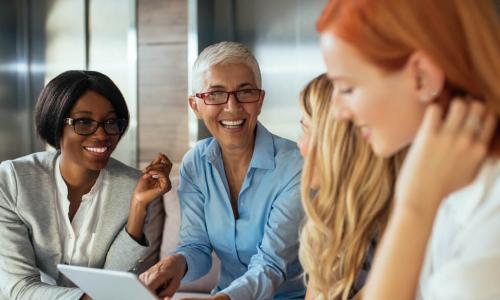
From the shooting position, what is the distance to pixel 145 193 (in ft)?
6.68

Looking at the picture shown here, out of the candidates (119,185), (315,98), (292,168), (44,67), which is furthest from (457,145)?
(44,67)

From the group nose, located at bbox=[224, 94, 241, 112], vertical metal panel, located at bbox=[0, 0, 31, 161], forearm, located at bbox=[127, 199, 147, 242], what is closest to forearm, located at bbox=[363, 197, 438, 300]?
nose, located at bbox=[224, 94, 241, 112]

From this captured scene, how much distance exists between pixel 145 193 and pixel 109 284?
56 cm

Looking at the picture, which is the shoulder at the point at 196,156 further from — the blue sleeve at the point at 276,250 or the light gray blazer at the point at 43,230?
the blue sleeve at the point at 276,250

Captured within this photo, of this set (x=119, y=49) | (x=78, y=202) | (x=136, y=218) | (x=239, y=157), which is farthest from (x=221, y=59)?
(x=119, y=49)

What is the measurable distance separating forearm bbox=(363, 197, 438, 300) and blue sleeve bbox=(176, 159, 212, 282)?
1.15m

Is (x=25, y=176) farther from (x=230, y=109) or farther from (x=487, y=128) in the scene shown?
(x=487, y=128)

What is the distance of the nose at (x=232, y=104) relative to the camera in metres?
1.98

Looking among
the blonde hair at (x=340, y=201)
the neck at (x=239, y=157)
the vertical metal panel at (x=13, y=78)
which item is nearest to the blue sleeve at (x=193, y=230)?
the neck at (x=239, y=157)

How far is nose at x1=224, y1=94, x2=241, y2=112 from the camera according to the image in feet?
6.49

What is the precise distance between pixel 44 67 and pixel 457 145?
4.31m

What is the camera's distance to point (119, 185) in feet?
7.02

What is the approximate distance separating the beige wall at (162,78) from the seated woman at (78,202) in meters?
2.17

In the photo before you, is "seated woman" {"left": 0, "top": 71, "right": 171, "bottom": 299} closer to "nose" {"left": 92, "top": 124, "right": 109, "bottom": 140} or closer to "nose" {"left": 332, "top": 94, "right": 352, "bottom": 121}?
"nose" {"left": 92, "top": 124, "right": 109, "bottom": 140}
